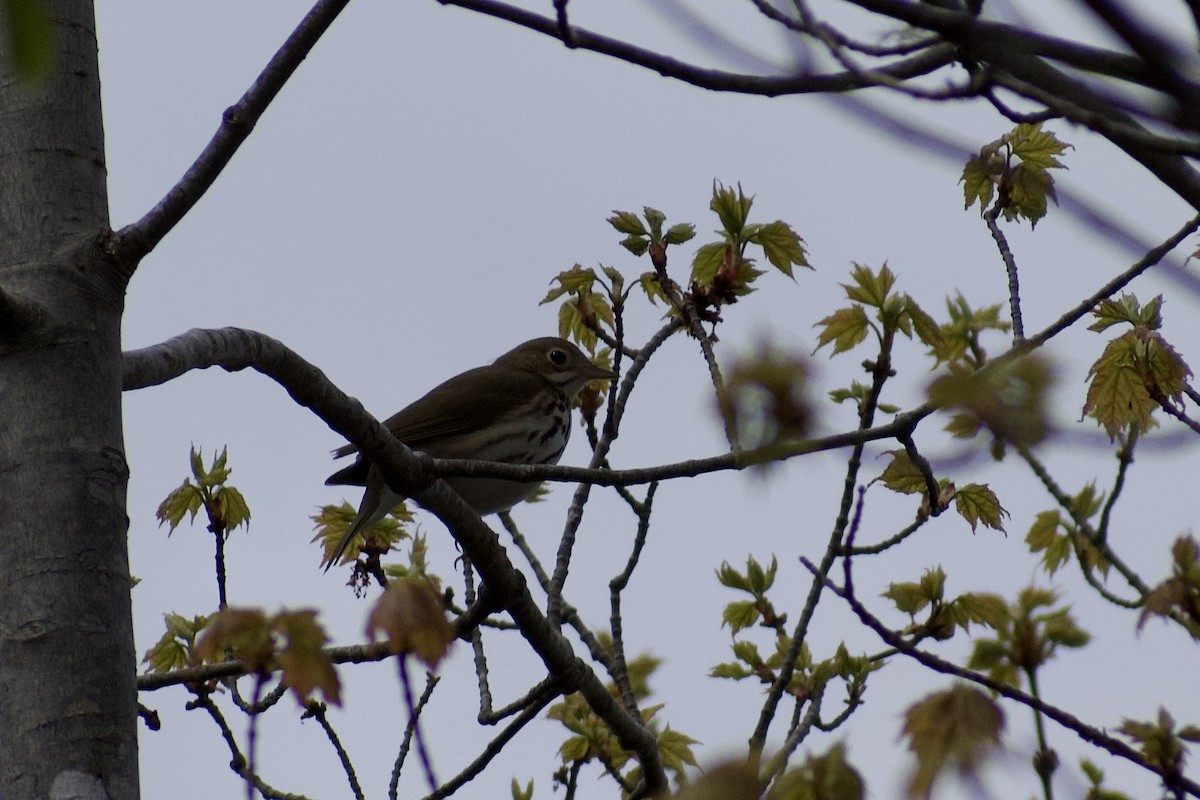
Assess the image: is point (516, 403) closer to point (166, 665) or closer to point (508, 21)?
point (166, 665)

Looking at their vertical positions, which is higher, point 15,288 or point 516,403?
point 516,403

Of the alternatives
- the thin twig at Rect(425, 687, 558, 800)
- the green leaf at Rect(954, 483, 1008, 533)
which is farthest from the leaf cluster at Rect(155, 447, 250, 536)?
the green leaf at Rect(954, 483, 1008, 533)

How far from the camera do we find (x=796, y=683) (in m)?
4.98

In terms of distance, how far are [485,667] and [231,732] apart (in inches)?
33.2

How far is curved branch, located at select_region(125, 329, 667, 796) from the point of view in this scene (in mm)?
3191

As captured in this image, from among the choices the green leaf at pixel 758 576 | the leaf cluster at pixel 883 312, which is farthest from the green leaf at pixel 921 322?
the green leaf at pixel 758 576

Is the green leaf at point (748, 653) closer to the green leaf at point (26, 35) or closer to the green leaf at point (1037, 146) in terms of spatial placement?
the green leaf at point (1037, 146)

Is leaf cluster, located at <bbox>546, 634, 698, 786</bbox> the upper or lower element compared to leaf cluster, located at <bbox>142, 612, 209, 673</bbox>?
lower

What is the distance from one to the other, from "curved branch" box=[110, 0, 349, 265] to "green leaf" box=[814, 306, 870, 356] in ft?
5.36

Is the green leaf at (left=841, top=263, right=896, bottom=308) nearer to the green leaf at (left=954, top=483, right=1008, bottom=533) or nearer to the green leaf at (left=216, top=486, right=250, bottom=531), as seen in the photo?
the green leaf at (left=954, top=483, right=1008, bottom=533)

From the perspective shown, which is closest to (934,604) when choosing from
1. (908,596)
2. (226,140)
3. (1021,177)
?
(908,596)

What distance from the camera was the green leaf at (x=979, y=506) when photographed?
457cm

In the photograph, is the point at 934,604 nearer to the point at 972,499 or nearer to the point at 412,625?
the point at 972,499

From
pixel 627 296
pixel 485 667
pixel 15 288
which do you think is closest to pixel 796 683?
pixel 485 667
